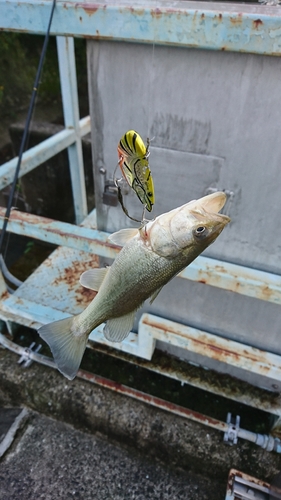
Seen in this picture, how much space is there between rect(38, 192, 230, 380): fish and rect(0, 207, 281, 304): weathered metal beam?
26.5 inches

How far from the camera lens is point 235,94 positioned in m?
1.71

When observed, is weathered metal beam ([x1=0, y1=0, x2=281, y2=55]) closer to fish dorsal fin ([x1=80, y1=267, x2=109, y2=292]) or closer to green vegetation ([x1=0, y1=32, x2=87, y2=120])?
fish dorsal fin ([x1=80, y1=267, x2=109, y2=292])

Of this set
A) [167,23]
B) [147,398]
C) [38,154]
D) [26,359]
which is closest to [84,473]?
[147,398]

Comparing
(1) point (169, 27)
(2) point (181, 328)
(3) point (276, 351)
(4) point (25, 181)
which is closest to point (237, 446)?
(3) point (276, 351)

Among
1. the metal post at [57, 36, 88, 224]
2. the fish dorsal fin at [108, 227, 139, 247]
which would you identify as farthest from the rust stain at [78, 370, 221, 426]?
the metal post at [57, 36, 88, 224]

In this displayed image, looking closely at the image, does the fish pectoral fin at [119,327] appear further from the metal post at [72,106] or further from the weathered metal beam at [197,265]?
the metal post at [72,106]

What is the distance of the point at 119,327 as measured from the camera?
1.41 meters

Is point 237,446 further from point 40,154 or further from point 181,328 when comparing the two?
point 40,154

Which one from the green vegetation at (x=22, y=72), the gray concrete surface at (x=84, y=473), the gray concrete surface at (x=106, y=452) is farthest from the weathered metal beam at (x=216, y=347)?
the green vegetation at (x=22, y=72)

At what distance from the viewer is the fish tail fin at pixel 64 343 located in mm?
1371

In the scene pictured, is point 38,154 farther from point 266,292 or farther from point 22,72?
point 22,72

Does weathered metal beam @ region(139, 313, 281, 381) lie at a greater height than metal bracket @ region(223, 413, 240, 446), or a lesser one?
greater

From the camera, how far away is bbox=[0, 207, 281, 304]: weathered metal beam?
6.15 ft

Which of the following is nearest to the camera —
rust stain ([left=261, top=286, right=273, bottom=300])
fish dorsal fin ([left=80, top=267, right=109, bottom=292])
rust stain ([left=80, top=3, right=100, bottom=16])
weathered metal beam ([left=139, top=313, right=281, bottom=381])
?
fish dorsal fin ([left=80, top=267, right=109, bottom=292])
